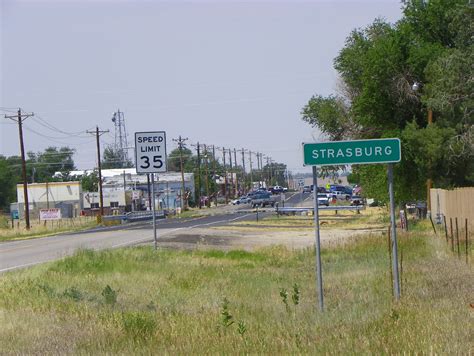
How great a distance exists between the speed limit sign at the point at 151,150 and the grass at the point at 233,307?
245cm

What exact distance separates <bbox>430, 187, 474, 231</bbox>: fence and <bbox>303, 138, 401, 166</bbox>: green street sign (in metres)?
19.6

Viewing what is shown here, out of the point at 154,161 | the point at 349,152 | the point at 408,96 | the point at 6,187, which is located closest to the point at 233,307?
the point at 349,152

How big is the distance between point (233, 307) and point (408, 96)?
32469mm

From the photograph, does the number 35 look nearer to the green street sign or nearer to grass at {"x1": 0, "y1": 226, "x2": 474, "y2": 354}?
grass at {"x1": 0, "y1": 226, "x2": 474, "y2": 354}

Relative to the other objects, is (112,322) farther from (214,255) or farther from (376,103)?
(376,103)

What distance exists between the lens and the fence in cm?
3391

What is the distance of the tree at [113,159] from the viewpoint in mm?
168000

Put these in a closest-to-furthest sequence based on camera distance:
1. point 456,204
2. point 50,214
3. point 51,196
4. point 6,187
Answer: point 456,204, point 50,214, point 51,196, point 6,187

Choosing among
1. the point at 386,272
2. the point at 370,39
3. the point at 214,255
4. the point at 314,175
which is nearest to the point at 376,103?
the point at 370,39

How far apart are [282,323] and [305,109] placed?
42142 mm

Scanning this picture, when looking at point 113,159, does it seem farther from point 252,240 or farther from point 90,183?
point 252,240

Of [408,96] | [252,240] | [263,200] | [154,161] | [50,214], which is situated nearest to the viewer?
[154,161]

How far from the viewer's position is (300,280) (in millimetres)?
16828

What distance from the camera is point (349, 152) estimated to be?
476 inches
